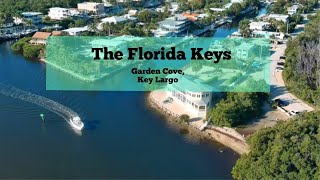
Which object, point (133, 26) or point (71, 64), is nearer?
point (71, 64)

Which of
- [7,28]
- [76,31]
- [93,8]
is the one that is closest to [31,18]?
[7,28]

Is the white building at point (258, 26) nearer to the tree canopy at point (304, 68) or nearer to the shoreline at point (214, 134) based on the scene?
the tree canopy at point (304, 68)

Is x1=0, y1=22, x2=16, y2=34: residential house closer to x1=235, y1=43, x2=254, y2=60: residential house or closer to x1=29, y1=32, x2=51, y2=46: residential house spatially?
x1=29, y1=32, x2=51, y2=46: residential house

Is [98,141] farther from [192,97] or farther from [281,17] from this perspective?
[281,17]

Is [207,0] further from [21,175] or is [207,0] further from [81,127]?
[21,175]

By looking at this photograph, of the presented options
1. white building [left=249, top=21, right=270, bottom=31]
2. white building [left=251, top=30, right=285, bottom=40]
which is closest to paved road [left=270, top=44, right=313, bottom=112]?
white building [left=251, top=30, right=285, bottom=40]

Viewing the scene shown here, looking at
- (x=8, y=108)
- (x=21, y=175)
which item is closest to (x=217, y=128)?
(x=21, y=175)
